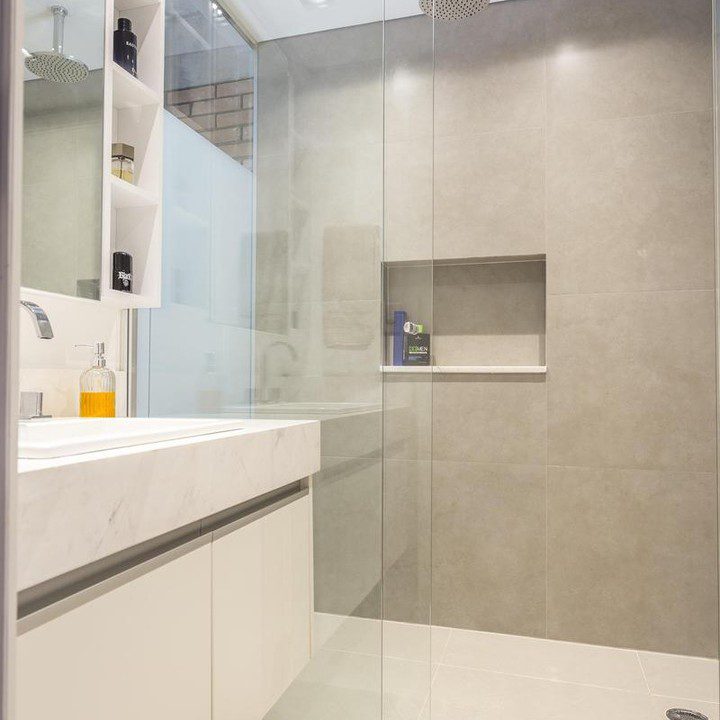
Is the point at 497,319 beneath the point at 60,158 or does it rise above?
beneath

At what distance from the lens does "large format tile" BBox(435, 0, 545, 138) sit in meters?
2.23

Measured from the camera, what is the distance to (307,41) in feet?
3.47

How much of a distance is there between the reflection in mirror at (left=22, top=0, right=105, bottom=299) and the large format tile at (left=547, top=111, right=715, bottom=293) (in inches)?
60.0

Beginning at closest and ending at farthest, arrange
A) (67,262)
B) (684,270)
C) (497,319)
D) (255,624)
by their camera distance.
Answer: (255,624) < (67,262) < (684,270) < (497,319)

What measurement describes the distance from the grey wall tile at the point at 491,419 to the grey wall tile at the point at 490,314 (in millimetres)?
145

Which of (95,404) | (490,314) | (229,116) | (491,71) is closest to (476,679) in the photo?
(490,314)

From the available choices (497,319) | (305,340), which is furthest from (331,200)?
(497,319)

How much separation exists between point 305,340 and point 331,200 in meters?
0.26

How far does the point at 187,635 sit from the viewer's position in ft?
2.79

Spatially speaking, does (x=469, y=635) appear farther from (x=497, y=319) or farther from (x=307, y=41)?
(x=307, y=41)

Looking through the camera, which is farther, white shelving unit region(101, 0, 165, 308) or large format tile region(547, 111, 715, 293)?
large format tile region(547, 111, 715, 293)

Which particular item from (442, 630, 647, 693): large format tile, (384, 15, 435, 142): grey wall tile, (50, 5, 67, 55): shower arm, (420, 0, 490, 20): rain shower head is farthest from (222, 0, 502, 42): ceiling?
(442, 630, 647, 693): large format tile

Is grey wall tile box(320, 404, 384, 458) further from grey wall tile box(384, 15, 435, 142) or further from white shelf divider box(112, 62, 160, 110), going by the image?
white shelf divider box(112, 62, 160, 110)

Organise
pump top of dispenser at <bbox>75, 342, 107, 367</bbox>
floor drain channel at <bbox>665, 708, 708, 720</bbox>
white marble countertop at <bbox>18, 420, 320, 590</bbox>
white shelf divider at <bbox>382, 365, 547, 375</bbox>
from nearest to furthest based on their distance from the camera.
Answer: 1. white marble countertop at <bbox>18, 420, 320, 590</bbox>
2. pump top of dispenser at <bbox>75, 342, 107, 367</bbox>
3. floor drain channel at <bbox>665, 708, 708, 720</bbox>
4. white shelf divider at <bbox>382, 365, 547, 375</bbox>
